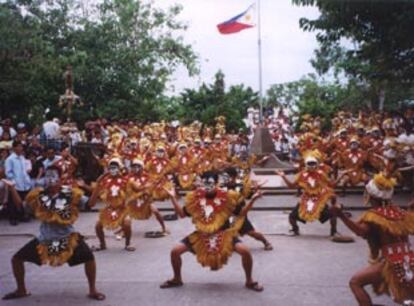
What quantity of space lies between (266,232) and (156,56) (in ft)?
67.1

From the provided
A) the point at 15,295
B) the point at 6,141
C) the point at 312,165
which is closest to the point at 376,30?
the point at 312,165

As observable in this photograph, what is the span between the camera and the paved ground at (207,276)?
22.2 ft

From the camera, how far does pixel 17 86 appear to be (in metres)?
20.0

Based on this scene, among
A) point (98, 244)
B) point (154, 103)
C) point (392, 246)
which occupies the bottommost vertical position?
point (98, 244)

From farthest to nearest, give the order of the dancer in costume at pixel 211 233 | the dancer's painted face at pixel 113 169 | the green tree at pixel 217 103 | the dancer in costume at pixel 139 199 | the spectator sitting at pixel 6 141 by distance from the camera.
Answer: the green tree at pixel 217 103
the spectator sitting at pixel 6 141
the dancer in costume at pixel 139 199
the dancer's painted face at pixel 113 169
the dancer in costume at pixel 211 233

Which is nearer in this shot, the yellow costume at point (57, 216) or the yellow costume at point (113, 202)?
the yellow costume at point (57, 216)

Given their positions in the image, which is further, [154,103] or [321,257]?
[154,103]

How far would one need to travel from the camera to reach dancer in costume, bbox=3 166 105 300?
22.5 feet

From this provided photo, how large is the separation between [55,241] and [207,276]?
225cm

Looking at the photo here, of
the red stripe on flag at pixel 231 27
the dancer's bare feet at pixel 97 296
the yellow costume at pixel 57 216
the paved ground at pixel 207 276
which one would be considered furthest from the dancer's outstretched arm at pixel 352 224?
the red stripe on flag at pixel 231 27

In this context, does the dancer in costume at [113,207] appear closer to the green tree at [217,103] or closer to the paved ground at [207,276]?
the paved ground at [207,276]

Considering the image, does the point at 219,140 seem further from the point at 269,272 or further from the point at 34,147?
the point at 269,272

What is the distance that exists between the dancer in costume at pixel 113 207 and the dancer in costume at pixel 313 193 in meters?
3.06

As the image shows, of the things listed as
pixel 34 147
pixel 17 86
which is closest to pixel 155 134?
pixel 17 86
